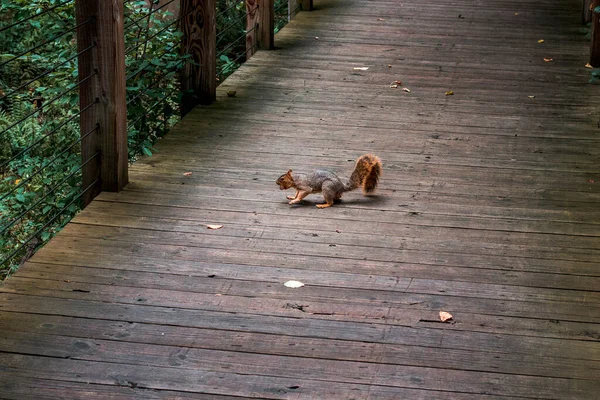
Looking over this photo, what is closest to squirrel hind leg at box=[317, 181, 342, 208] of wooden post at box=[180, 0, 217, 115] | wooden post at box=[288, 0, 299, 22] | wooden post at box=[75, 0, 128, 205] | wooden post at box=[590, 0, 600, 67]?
wooden post at box=[75, 0, 128, 205]

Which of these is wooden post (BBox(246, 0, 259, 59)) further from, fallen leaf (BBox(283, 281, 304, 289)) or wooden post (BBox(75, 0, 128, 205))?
fallen leaf (BBox(283, 281, 304, 289))

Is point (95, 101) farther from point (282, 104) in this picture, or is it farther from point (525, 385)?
point (525, 385)

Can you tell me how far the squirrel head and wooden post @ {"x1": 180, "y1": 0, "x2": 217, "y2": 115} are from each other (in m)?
1.89

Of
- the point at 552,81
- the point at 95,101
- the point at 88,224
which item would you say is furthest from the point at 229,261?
the point at 552,81

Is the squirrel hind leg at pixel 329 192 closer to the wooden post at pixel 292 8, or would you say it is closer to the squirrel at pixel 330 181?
the squirrel at pixel 330 181

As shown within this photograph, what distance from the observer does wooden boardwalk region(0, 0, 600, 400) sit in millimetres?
3369

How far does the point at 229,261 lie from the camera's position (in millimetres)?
4305

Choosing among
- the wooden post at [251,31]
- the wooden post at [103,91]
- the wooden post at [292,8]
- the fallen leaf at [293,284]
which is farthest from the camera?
the wooden post at [292,8]

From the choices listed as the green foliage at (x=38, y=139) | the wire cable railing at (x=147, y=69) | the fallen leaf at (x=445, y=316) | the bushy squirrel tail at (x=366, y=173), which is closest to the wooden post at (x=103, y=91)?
the green foliage at (x=38, y=139)

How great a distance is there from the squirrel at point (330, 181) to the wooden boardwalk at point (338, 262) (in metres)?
0.09

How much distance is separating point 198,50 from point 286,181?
201 cm

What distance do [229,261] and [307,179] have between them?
2.90ft

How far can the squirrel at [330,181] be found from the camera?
4980mm

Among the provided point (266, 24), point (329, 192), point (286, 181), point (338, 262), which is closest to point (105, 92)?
point (286, 181)
